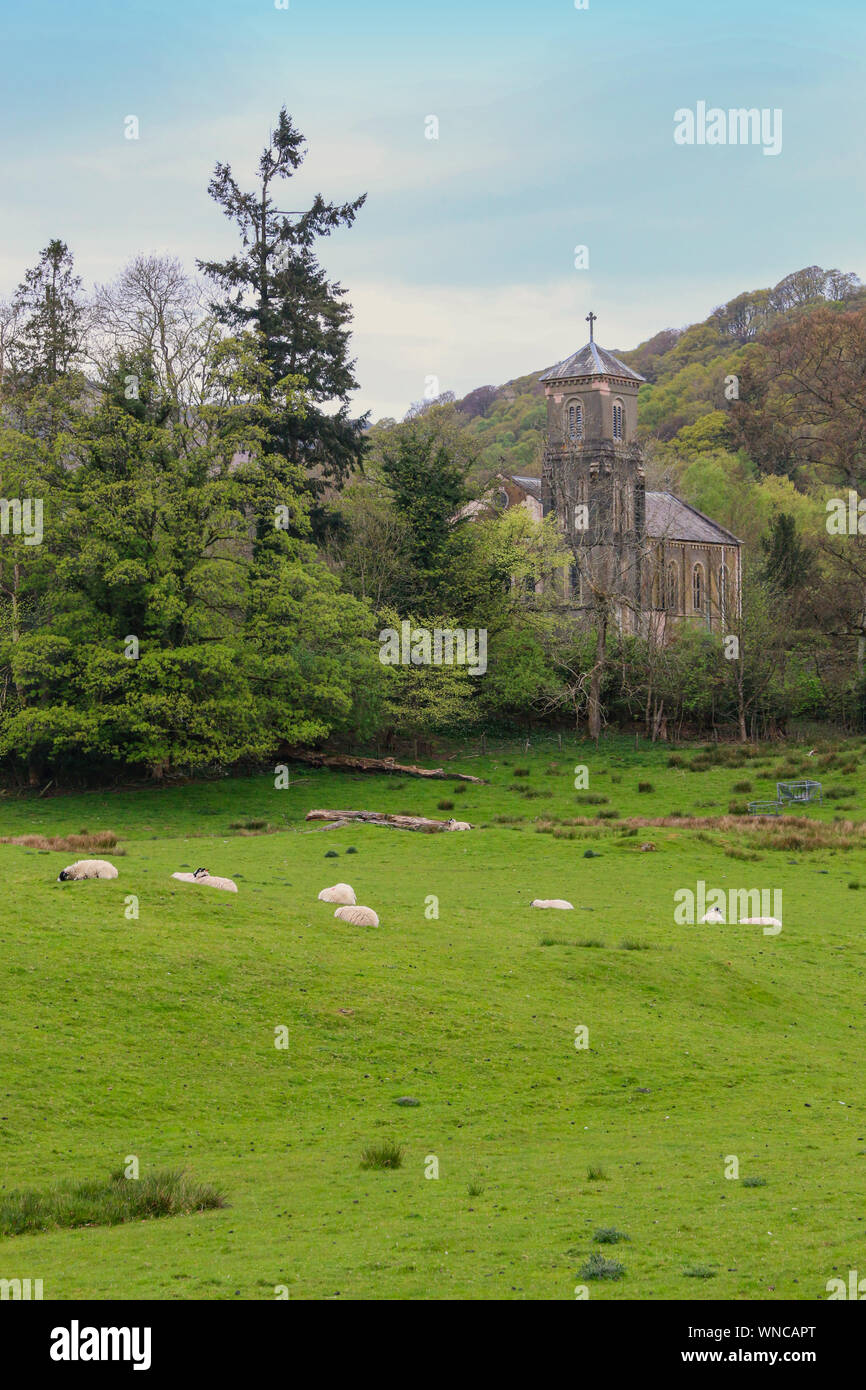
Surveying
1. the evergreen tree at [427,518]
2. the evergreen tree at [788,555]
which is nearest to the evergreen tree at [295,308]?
the evergreen tree at [427,518]

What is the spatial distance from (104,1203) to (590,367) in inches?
3682

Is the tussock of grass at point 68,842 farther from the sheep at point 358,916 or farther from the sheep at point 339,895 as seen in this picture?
the sheep at point 358,916

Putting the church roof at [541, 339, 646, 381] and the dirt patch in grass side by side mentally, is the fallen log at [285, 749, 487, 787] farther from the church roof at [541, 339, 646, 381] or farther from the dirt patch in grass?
the church roof at [541, 339, 646, 381]

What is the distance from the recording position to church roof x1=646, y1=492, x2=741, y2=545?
4063 inches

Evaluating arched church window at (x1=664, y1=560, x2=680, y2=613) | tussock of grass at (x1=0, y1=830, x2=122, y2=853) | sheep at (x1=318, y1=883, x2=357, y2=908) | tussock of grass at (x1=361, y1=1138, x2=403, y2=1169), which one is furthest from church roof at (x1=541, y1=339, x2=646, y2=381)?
tussock of grass at (x1=361, y1=1138, x2=403, y2=1169)

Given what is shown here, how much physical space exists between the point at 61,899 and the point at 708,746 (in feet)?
151

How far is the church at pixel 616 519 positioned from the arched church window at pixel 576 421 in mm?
78

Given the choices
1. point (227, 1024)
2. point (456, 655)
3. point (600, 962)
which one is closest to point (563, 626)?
point (456, 655)

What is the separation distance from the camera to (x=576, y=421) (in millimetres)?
101562

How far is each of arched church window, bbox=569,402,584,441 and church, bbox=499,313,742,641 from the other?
3.1 inches

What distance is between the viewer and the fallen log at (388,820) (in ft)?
141

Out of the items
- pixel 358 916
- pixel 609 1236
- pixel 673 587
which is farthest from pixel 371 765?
pixel 673 587

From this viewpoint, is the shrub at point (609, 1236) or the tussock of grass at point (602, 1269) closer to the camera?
the tussock of grass at point (602, 1269)
